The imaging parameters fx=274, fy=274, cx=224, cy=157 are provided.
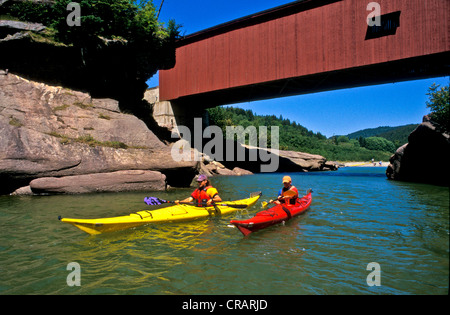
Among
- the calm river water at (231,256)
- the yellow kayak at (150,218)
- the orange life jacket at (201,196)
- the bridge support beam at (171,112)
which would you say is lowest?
the calm river water at (231,256)

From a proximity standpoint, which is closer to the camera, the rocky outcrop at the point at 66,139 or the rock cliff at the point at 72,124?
the rocky outcrop at the point at 66,139

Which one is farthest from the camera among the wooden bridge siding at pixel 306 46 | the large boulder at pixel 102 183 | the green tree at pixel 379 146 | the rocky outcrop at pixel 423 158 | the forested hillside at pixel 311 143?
the green tree at pixel 379 146

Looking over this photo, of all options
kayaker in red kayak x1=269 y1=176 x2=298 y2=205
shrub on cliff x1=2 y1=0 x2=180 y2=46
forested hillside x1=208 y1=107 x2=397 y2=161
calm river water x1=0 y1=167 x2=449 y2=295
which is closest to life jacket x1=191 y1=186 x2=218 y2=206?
calm river water x1=0 y1=167 x2=449 y2=295

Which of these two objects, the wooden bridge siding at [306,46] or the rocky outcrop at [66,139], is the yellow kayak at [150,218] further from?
the wooden bridge siding at [306,46]

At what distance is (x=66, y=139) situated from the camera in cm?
1284

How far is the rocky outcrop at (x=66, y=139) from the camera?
11445 mm

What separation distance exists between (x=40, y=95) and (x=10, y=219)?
10091 mm

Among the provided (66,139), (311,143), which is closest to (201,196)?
(66,139)

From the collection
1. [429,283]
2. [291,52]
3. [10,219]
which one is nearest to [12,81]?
[10,219]

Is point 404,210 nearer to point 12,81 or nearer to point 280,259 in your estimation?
point 280,259

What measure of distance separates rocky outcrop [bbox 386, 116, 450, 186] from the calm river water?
2.22 meters

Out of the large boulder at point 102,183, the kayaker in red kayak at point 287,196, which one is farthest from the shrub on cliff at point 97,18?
the kayaker in red kayak at point 287,196

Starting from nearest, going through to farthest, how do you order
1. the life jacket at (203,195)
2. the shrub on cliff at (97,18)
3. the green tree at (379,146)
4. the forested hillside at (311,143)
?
the life jacket at (203,195) → the shrub on cliff at (97,18) → the forested hillside at (311,143) → the green tree at (379,146)

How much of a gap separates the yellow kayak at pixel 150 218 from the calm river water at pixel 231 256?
21 centimetres
